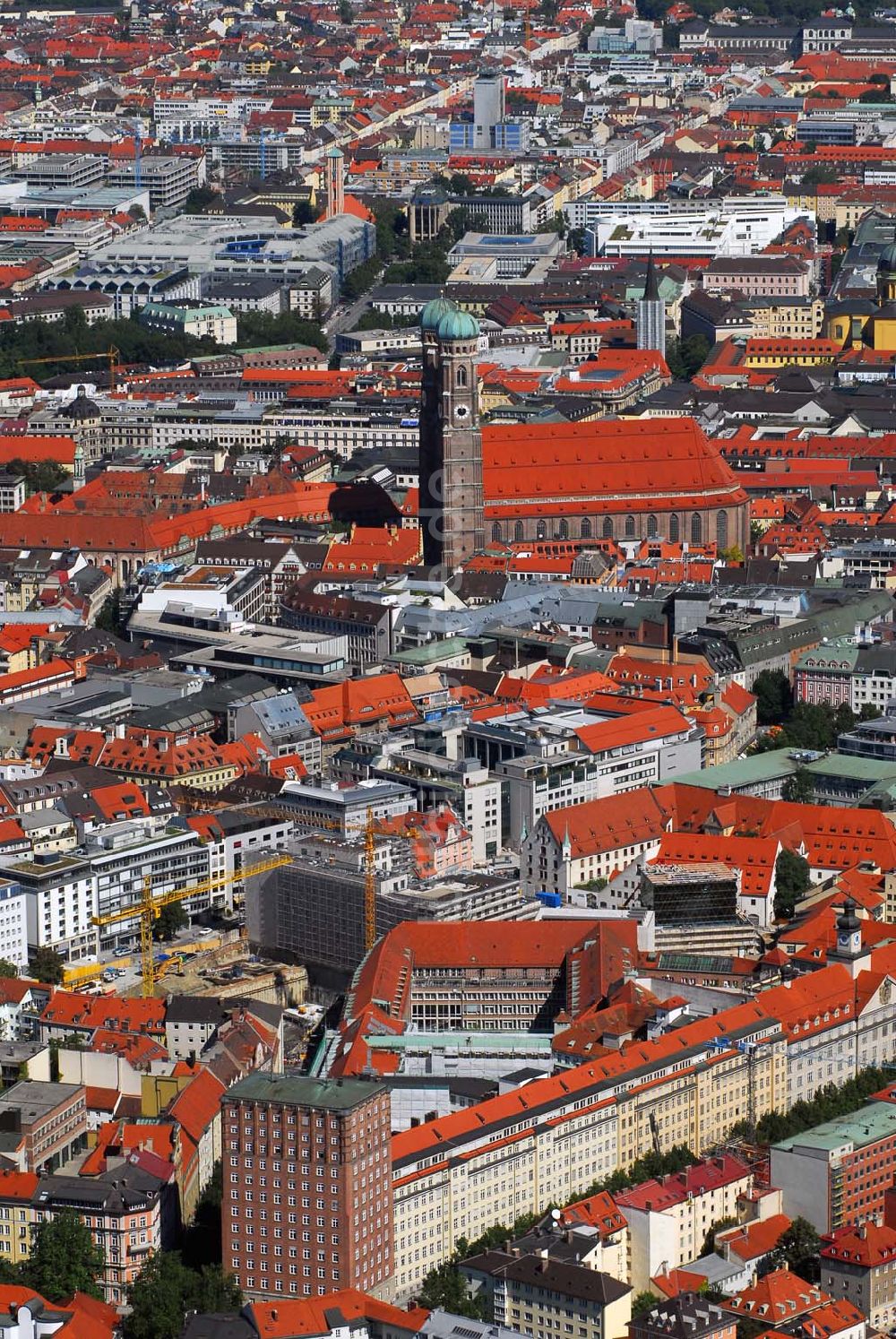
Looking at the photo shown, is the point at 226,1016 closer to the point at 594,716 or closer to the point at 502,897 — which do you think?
the point at 502,897

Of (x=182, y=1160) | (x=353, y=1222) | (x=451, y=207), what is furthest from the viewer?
(x=451, y=207)

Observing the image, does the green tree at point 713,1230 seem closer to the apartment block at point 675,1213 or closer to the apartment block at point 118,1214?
the apartment block at point 675,1213

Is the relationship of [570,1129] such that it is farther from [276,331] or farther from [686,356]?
[276,331]

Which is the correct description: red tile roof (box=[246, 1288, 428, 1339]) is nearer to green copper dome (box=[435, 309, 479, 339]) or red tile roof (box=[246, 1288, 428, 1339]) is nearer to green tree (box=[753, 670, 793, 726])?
green tree (box=[753, 670, 793, 726])

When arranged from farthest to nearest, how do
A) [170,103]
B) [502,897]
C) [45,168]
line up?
[170,103] → [45,168] → [502,897]

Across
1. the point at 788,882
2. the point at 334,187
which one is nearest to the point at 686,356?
the point at 334,187

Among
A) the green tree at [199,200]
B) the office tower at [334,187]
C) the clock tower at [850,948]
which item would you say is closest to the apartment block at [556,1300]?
the clock tower at [850,948]

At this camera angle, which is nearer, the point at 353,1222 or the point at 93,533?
the point at 353,1222

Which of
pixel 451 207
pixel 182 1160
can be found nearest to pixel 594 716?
pixel 182 1160
